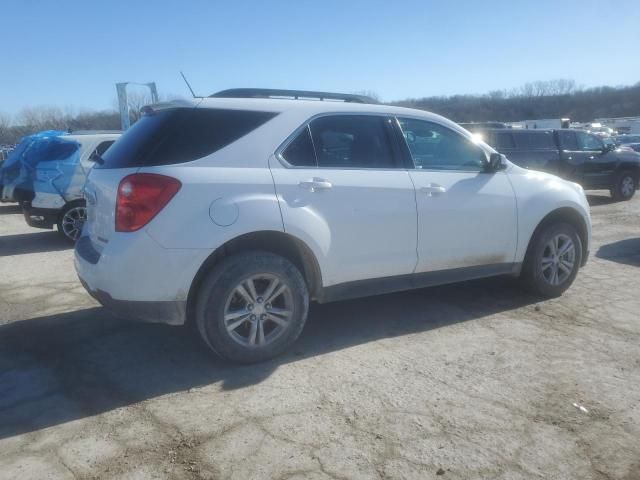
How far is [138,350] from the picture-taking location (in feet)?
13.9

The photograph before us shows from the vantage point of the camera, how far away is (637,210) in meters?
12.5

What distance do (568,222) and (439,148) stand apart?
1638mm

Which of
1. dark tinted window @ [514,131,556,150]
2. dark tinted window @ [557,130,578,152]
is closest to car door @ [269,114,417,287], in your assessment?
dark tinted window @ [514,131,556,150]

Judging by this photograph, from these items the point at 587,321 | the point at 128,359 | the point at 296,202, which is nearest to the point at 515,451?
the point at 296,202

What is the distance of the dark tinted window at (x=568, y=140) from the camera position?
13.5 metres

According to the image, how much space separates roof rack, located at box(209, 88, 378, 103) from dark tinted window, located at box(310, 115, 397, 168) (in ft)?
1.13

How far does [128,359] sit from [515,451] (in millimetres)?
2699

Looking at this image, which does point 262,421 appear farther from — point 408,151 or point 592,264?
point 592,264

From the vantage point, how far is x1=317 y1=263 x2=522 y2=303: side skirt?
4.15 meters

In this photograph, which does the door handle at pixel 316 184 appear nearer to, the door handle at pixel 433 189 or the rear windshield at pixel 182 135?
the rear windshield at pixel 182 135

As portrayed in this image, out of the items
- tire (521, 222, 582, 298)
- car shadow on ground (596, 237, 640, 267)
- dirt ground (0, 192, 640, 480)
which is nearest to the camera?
dirt ground (0, 192, 640, 480)

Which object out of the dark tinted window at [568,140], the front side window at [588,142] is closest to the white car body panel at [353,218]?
the dark tinted window at [568,140]

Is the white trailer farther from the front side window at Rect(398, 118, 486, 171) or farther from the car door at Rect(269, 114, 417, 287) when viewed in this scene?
the car door at Rect(269, 114, 417, 287)

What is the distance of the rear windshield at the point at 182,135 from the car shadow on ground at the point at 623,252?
5549mm
